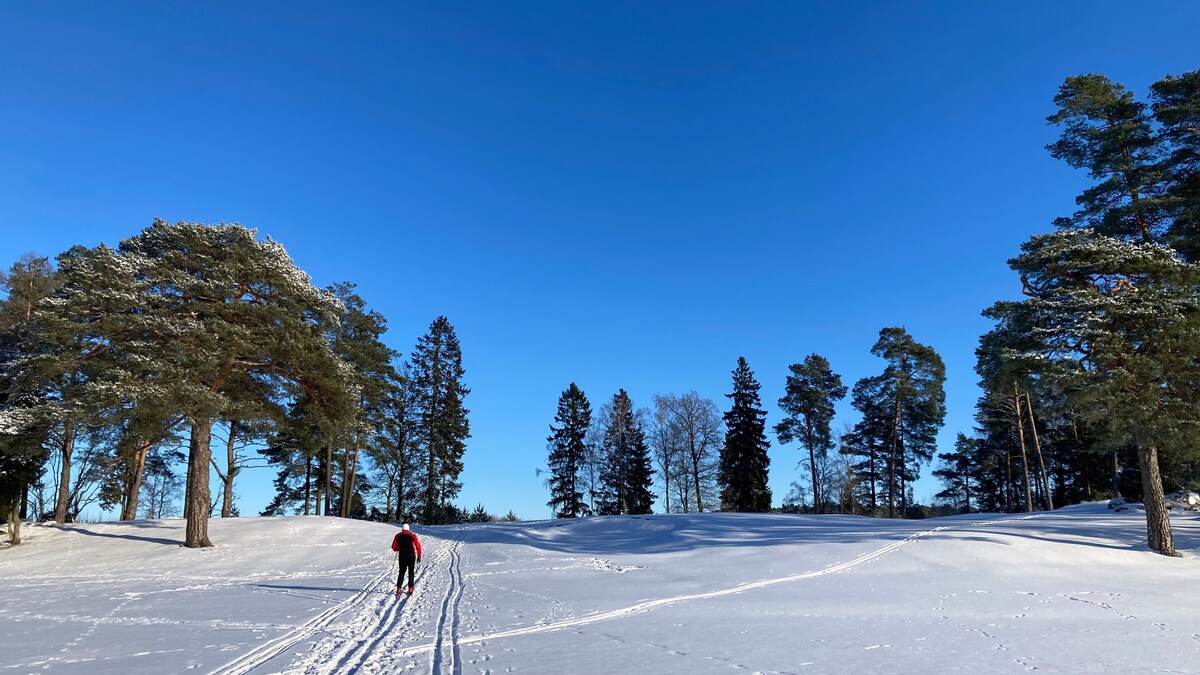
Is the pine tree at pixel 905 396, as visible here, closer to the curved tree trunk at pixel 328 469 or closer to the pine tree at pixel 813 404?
the pine tree at pixel 813 404

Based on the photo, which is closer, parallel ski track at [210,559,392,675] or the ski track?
parallel ski track at [210,559,392,675]

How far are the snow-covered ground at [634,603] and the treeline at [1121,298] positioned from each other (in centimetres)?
361

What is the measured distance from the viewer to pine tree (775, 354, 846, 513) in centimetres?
4491

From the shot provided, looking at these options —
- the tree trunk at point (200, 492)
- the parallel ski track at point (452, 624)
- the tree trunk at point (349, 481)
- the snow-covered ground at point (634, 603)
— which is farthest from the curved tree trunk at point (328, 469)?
the parallel ski track at point (452, 624)

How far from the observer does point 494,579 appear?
15391 millimetres

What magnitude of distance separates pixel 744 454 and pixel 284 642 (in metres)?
40.4

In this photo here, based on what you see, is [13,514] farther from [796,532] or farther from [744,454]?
[744,454]

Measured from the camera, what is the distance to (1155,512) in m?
16.9

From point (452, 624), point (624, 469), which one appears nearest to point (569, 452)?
point (624, 469)

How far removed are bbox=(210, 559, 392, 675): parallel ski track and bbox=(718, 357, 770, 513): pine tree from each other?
3632 centimetres

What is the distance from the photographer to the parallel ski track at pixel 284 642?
674 centimetres

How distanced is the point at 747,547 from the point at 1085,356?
10961 millimetres

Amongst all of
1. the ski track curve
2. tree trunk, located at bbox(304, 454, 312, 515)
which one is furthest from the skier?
tree trunk, located at bbox(304, 454, 312, 515)

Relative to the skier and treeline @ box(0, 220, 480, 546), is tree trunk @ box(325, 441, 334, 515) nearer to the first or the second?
treeline @ box(0, 220, 480, 546)
